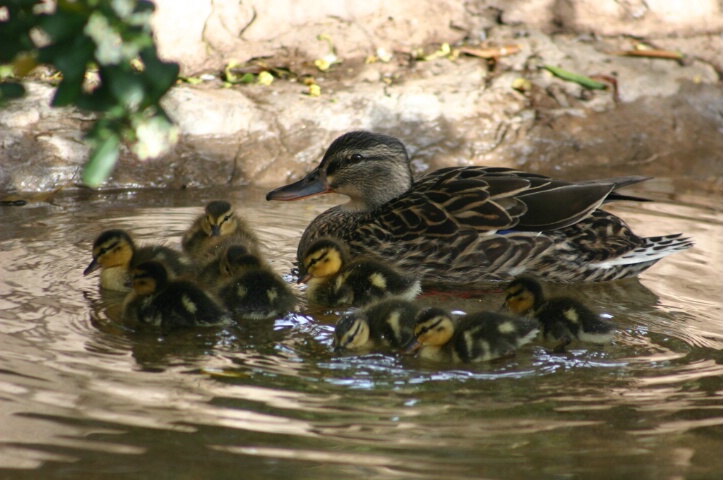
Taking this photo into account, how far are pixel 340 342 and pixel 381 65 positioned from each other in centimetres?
391

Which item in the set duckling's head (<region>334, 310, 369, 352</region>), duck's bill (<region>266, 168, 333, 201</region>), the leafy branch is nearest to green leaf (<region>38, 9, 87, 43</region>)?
the leafy branch

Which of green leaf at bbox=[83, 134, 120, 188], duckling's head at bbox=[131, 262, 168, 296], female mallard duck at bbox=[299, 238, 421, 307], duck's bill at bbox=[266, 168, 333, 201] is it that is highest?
green leaf at bbox=[83, 134, 120, 188]

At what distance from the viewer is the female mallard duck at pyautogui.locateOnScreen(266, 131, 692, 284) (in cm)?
462

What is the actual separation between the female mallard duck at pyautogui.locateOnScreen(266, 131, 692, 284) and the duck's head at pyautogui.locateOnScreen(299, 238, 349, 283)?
1.50ft

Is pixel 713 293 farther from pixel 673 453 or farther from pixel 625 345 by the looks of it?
pixel 673 453

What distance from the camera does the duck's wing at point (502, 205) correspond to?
461cm

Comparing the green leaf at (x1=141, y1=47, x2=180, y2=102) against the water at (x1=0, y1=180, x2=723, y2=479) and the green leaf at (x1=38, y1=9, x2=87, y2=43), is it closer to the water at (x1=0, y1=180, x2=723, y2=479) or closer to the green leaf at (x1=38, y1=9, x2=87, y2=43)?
the green leaf at (x1=38, y1=9, x2=87, y2=43)

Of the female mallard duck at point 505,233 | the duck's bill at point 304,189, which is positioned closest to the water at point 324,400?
the female mallard duck at point 505,233

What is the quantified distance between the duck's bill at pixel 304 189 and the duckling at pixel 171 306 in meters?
1.21

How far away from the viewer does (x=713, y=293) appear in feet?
14.4

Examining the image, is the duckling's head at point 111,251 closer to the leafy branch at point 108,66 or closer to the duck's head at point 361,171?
the duck's head at point 361,171

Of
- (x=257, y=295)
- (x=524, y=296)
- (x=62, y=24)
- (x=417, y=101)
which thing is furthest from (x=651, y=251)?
(x=62, y=24)

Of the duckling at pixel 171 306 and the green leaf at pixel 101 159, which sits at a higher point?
the green leaf at pixel 101 159

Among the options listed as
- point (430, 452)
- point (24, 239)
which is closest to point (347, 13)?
point (24, 239)
